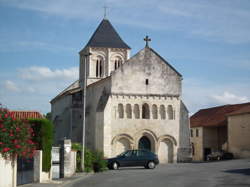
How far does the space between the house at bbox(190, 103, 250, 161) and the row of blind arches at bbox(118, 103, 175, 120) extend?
9.87 meters

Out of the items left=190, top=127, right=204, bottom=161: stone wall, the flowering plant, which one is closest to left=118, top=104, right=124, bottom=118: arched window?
left=190, top=127, right=204, bottom=161: stone wall

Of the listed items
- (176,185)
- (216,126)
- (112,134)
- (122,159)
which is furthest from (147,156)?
(216,126)

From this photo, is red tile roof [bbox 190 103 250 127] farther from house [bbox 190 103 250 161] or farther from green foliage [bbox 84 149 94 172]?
green foliage [bbox 84 149 94 172]

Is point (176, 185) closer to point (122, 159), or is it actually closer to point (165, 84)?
point (122, 159)

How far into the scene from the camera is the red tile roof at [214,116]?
5529cm

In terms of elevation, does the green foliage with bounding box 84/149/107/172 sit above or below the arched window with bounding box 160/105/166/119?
below

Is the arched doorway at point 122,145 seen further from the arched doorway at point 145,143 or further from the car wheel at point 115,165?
the car wheel at point 115,165

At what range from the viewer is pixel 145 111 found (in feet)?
140

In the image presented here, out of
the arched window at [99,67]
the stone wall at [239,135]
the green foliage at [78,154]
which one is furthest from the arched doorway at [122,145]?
the arched window at [99,67]

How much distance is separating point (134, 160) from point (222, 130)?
93.7 ft

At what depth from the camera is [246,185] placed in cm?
1777

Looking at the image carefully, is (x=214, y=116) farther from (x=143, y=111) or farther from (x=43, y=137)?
(x=43, y=137)

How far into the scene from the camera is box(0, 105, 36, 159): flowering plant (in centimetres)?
1559

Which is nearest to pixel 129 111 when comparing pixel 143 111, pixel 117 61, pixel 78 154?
pixel 143 111
